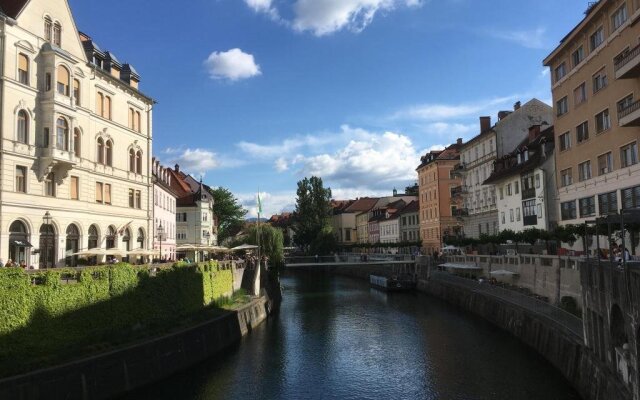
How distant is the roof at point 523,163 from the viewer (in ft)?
163

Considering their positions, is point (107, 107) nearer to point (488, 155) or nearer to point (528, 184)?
point (528, 184)

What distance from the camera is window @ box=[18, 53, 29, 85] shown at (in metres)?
32.3

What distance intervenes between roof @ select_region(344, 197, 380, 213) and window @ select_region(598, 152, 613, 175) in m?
114

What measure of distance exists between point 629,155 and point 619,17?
897 centimetres

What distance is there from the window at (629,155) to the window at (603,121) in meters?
2.62

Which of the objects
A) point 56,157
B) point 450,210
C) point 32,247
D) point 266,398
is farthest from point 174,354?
point 450,210

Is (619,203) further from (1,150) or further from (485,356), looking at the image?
(1,150)

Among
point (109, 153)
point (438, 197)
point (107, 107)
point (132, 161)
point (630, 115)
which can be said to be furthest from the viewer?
point (438, 197)

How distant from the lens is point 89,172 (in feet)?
127

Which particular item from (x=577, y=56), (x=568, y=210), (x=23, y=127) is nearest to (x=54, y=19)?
(x=23, y=127)

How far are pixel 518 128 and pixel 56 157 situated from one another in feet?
166

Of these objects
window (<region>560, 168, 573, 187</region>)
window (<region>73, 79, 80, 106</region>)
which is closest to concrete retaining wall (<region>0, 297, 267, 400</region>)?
window (<region>73, 79, 80, 106</region>)

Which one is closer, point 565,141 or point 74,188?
point 74,188

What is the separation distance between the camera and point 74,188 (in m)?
37.2
